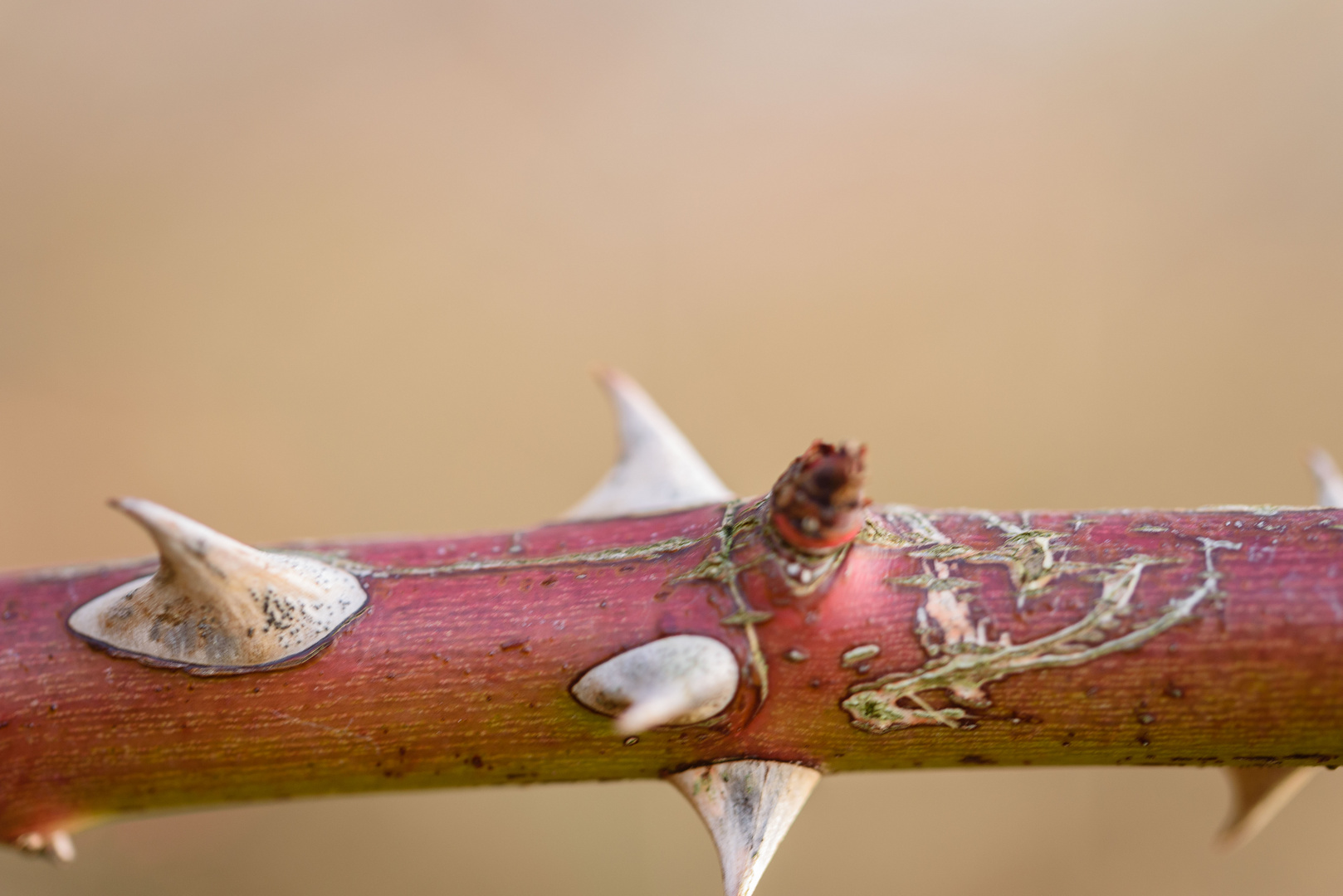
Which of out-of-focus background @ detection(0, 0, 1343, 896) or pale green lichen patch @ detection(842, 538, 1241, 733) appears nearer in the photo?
pale green lichen patch @ detection(842, 538, 1241, 733)

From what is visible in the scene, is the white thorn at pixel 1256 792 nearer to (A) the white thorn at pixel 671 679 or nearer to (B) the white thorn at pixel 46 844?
(A) the white thorn at pixel 671 679

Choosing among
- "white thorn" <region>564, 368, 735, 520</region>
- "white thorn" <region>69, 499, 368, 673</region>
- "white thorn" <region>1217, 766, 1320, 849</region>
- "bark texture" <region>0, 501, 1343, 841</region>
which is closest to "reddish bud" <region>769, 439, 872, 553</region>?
"bark texture" <region>0, 501, 1343, 841</region>

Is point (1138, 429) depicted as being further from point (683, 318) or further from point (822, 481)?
point (822, 481)

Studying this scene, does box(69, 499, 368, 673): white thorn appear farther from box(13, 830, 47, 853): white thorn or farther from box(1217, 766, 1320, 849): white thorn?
box(1217, 766, 1320, 849): white thorn

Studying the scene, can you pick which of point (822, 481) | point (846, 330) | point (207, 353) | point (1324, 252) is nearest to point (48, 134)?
point (207, 353)

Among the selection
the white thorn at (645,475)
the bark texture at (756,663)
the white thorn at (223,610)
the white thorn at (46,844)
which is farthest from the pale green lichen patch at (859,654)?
the white thorn at (46,844)
